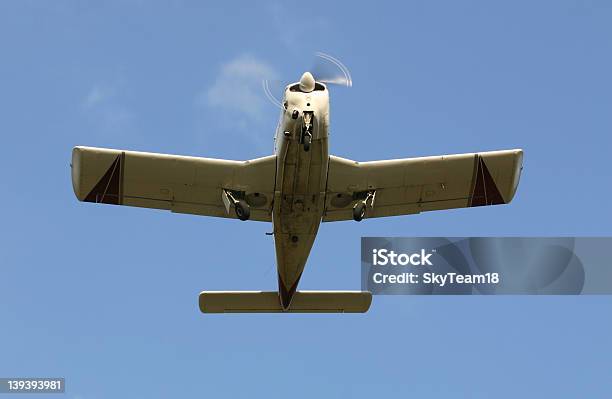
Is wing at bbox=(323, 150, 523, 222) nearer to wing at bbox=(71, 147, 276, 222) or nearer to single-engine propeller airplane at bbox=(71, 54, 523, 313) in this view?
single-engine propeller airplane at bbox=(71, 54, 523, 313)

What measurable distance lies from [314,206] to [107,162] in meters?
5.49

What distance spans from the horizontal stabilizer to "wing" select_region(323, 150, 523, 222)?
8.40 ft

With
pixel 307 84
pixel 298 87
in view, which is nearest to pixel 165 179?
pixel 298 87

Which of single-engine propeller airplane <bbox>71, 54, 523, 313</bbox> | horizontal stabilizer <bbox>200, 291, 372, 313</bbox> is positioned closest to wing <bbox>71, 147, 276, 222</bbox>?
single-engine propeller airplane <bbox>71, 54, 523, 313</bbox>

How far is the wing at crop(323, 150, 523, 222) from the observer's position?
27.1m

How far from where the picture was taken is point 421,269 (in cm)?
2809

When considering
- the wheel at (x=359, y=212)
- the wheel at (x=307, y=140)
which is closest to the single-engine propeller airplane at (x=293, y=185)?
the wheel at (x=359, y=212)

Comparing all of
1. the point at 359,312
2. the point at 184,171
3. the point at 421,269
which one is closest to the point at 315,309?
the point at 359,312

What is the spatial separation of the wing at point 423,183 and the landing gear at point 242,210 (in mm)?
2207

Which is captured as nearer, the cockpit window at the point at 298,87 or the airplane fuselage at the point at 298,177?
the airplane fuselage at the point at 298,177

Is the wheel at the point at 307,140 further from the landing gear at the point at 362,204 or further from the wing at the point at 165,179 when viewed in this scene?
the landing gear at the point at 362,204

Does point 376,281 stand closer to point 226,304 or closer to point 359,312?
point 359,312

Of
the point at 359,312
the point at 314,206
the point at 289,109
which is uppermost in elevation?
the point at 289,109

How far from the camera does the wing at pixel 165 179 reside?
87.2 ft
